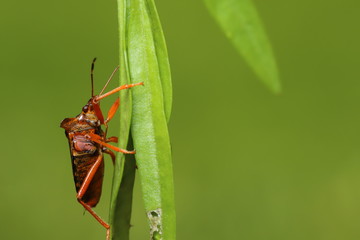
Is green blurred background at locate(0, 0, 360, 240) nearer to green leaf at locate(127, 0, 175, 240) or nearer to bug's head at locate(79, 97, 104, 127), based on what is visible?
bug's head at locate(79, 97, 104, 127)

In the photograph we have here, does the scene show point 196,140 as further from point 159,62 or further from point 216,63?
point 159,62

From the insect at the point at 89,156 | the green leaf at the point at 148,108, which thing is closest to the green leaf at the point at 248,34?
the green leaf at the point at 148,108

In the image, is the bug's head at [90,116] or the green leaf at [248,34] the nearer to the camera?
the green leaf at [248,34]

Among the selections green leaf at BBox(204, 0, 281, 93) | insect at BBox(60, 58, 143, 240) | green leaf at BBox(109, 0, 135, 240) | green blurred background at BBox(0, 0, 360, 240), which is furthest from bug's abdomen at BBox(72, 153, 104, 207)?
green blurred background at BBox(0, 0, 360, 240)

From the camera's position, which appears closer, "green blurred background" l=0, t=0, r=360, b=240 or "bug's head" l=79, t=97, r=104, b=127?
"bug's head" l=79, t=97, r=104, b=127

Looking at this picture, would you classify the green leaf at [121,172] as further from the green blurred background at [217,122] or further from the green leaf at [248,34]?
the green blurred background at [217,122]

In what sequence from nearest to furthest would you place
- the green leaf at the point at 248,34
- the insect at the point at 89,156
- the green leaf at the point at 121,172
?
1. the green leaf at the point at 248,34
2. the green leaf at the point at 121,172
3. the insect at the point at 89,156
